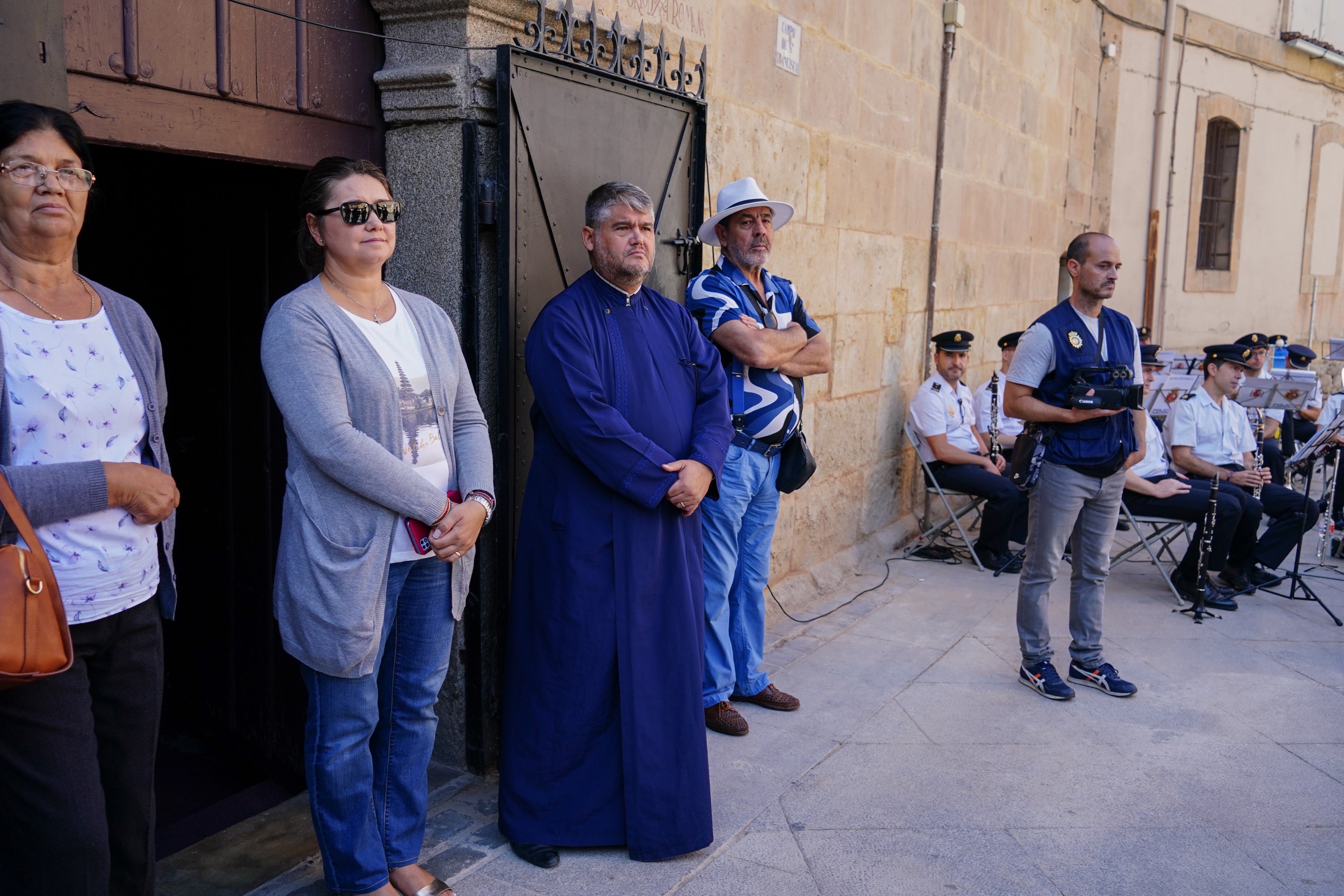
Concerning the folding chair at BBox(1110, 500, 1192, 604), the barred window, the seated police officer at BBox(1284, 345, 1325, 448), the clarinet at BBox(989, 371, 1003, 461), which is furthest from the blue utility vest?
the barred window

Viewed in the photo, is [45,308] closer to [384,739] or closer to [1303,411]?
[384,739]

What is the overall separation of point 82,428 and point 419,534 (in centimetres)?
78

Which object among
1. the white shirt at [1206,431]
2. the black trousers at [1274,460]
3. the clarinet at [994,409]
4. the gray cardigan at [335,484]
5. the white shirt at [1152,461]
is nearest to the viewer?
the gray cardigan at [335,484]

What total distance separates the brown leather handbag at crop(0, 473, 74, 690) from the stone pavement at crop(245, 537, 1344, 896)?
1.27m

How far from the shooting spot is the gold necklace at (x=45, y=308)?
1973 mm

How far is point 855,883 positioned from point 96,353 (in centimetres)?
225

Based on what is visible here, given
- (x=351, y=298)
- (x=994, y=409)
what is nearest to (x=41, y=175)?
(x=351, y=298)

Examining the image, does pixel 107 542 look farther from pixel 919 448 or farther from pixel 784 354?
pixel 919 448

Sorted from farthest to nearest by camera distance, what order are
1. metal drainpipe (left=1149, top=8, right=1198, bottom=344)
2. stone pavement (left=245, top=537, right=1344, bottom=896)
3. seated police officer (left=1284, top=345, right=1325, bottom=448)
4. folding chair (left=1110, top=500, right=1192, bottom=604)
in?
metal drainpipe (left=1149, top=8, right=1198, bottom=344), seated police officer (left=1284, top=345, right=1325, bottom=448), folding chair (left=1110, top=500, right=1192, bottom=604), stone pavement (left=245, top=537, right=1344, bottom=896)

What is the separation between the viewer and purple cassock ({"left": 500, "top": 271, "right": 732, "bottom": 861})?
9.75 ft

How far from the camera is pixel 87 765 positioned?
1.97 m

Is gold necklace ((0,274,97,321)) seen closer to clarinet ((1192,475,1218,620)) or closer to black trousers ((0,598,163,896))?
black trousers ((0,598,163,896))

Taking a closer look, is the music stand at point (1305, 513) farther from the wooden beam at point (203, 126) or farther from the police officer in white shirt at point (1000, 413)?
the wooden beam at point (203, 126)

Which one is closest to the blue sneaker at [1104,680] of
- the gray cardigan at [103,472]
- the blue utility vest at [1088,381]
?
the blue utility vest at [1088,381]
